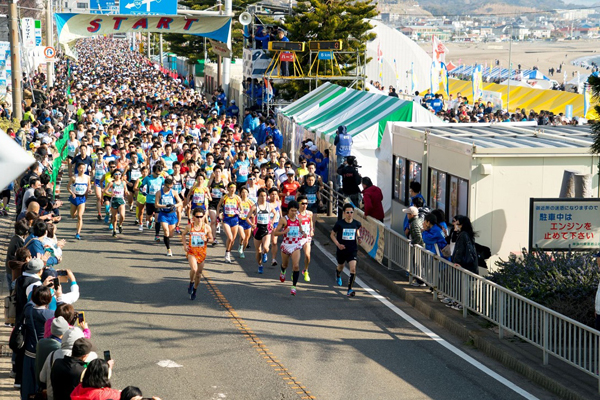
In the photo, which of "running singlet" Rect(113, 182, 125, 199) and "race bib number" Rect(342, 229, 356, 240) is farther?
"running singlet" Rect(113, 182, 125, 199)

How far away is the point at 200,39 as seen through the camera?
7600 cm

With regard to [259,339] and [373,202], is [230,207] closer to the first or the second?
[373,202]

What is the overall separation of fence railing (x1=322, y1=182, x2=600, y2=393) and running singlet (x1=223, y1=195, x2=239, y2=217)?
314 centimetres

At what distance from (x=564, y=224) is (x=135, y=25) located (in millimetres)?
27367

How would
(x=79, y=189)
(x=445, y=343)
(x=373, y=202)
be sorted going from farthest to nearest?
(x=79, y=189) < (x=373, y=202) < (x=445, y=343)

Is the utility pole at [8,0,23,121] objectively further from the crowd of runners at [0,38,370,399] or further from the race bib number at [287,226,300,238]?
the race bib number at [287,226,300,238]

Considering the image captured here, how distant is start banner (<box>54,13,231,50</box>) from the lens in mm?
35656

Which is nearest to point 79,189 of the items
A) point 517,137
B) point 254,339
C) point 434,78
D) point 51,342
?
point 254,339

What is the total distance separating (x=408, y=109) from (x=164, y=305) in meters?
10.9

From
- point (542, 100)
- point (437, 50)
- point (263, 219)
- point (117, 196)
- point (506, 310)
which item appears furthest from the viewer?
point (542, 100)

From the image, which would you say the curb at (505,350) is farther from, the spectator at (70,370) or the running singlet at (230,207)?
the spectator at (70,370)

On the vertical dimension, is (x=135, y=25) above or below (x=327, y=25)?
below

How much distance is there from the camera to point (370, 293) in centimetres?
1407

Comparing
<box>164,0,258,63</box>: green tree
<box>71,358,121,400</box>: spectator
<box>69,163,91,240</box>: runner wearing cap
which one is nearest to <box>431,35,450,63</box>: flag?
<box>164,0,258,63</box>: green tree
